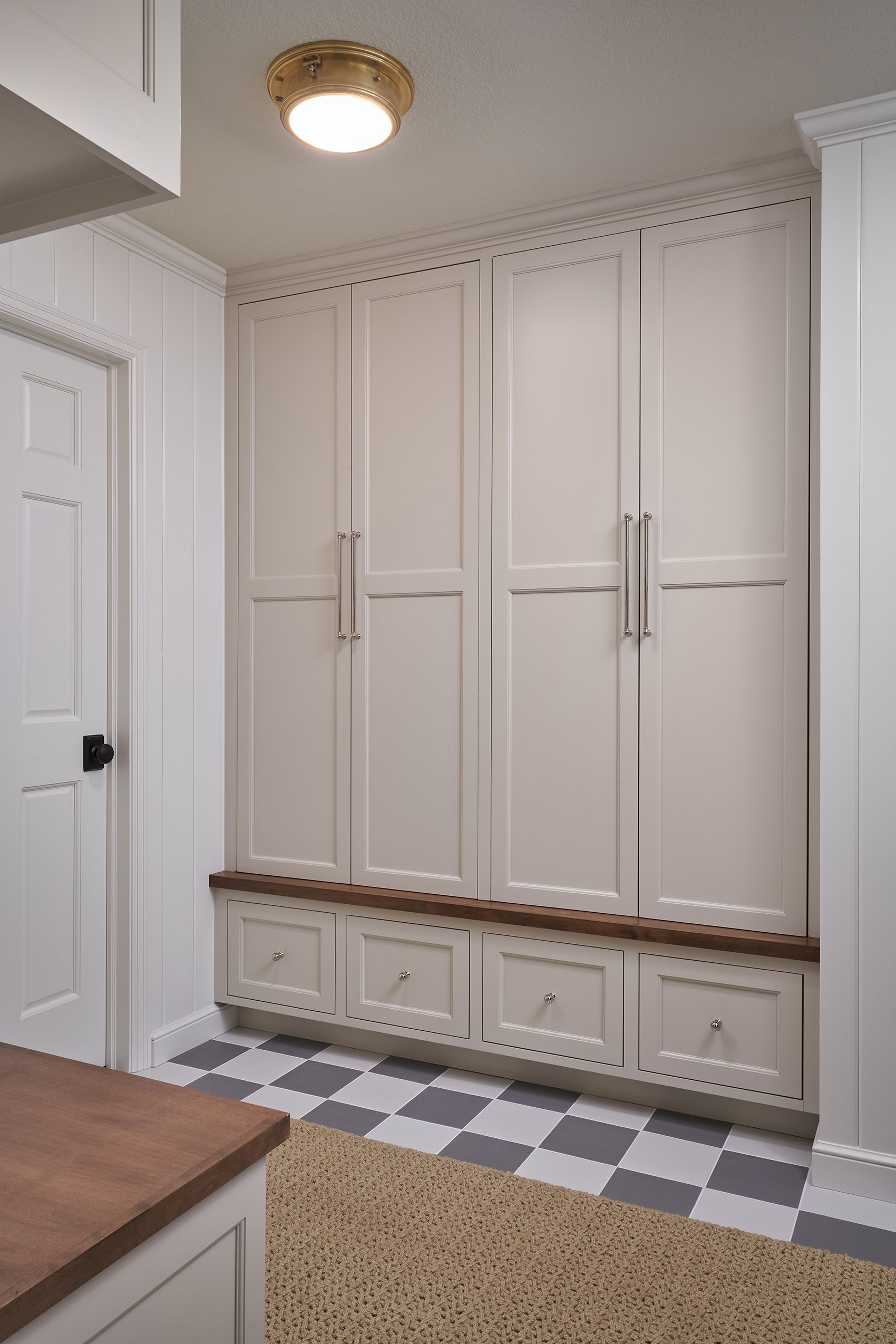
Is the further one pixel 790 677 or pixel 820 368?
pixel 790 677

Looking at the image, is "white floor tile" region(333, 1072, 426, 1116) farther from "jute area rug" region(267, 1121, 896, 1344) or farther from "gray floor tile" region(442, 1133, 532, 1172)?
"jute area rug" region(267, 1121, 896, 1344)

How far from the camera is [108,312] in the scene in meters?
2.65

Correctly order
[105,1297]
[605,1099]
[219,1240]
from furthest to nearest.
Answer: [605,1099]
[219,1240]
[105,1297]

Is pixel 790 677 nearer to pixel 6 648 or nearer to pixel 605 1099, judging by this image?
pixel 605 1099

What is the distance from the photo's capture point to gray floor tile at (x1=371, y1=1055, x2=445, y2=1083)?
9.01 ft

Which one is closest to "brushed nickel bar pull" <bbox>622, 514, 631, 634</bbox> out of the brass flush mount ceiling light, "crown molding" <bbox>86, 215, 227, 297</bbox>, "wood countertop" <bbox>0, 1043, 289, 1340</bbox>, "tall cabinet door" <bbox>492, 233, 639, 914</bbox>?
"tall cabinet door" <bbox>492, 233, 639, 914</bbox>

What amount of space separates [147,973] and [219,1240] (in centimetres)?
199

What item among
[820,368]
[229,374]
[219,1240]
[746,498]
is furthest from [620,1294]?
[229,374]

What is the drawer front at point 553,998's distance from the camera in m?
2.54

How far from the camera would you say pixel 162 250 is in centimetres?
283

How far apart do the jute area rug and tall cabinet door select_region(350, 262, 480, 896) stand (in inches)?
35.7

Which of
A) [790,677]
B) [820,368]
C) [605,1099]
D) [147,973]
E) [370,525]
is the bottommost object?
[605,1099]

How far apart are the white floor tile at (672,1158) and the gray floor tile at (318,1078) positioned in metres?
0.87

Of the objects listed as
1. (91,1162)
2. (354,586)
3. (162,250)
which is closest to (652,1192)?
(91,1162)
